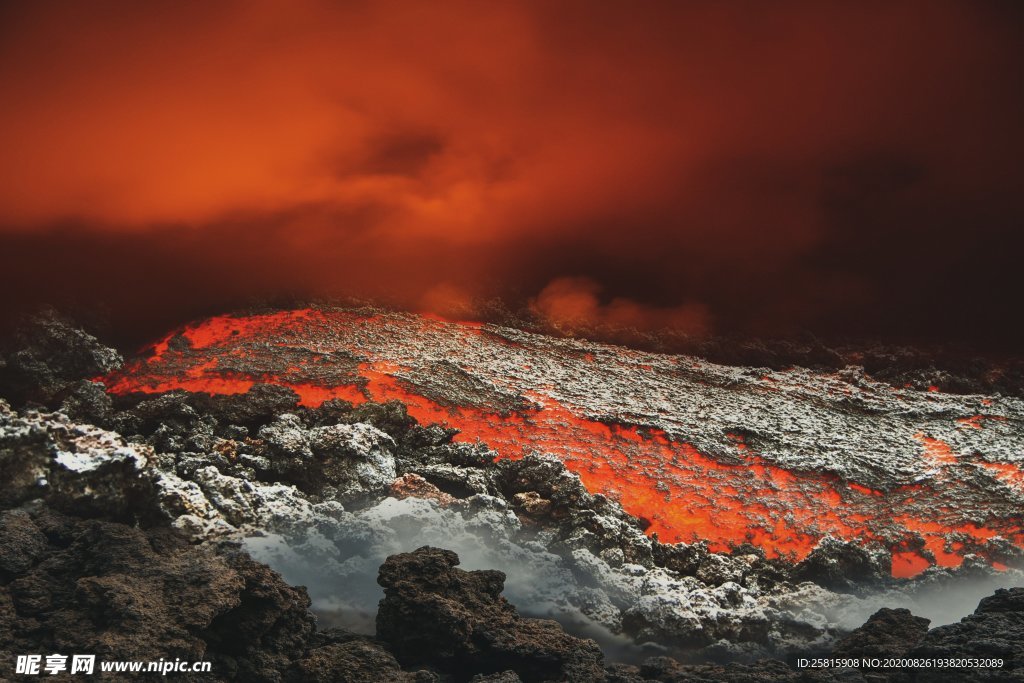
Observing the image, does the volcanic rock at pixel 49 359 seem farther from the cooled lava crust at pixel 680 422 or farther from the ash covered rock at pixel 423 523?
the ash covered rock at pixel 423 523

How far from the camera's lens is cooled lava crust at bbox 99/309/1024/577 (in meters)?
9.45

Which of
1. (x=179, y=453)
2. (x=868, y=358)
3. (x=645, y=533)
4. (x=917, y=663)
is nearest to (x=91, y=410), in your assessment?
(x=179, y=453)

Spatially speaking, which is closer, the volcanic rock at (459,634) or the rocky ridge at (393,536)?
the volcanic rock at (459,634)

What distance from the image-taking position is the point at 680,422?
404 inches

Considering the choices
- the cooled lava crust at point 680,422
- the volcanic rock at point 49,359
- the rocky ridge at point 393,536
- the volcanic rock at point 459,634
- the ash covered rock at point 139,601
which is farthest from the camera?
the cooled lava crust at point 680,422

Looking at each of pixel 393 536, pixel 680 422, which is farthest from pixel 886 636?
pixel 393 536

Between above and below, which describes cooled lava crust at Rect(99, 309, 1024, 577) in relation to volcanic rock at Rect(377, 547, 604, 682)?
above

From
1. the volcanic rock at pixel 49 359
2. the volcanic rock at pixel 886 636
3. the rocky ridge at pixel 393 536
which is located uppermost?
the volcanic rock at pixel 49 359

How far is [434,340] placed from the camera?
10.6 metres

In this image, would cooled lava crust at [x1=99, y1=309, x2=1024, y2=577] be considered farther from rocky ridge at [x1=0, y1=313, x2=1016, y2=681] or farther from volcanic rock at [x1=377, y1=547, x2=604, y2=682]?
volcanic rock at [x1=377, y1=547, x2=604, y2=682]

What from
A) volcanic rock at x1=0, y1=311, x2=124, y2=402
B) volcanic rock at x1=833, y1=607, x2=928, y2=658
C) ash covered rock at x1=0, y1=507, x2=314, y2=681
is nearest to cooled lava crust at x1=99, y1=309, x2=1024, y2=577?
volcanic rock at x1=0, y1=311, x2=124, y2=402

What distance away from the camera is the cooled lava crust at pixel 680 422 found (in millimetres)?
9453

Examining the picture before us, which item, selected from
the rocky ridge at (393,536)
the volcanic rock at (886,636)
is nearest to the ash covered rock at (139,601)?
the rocky ridge at (393,536)

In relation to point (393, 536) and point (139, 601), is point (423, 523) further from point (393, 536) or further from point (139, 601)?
point (139, 601)
